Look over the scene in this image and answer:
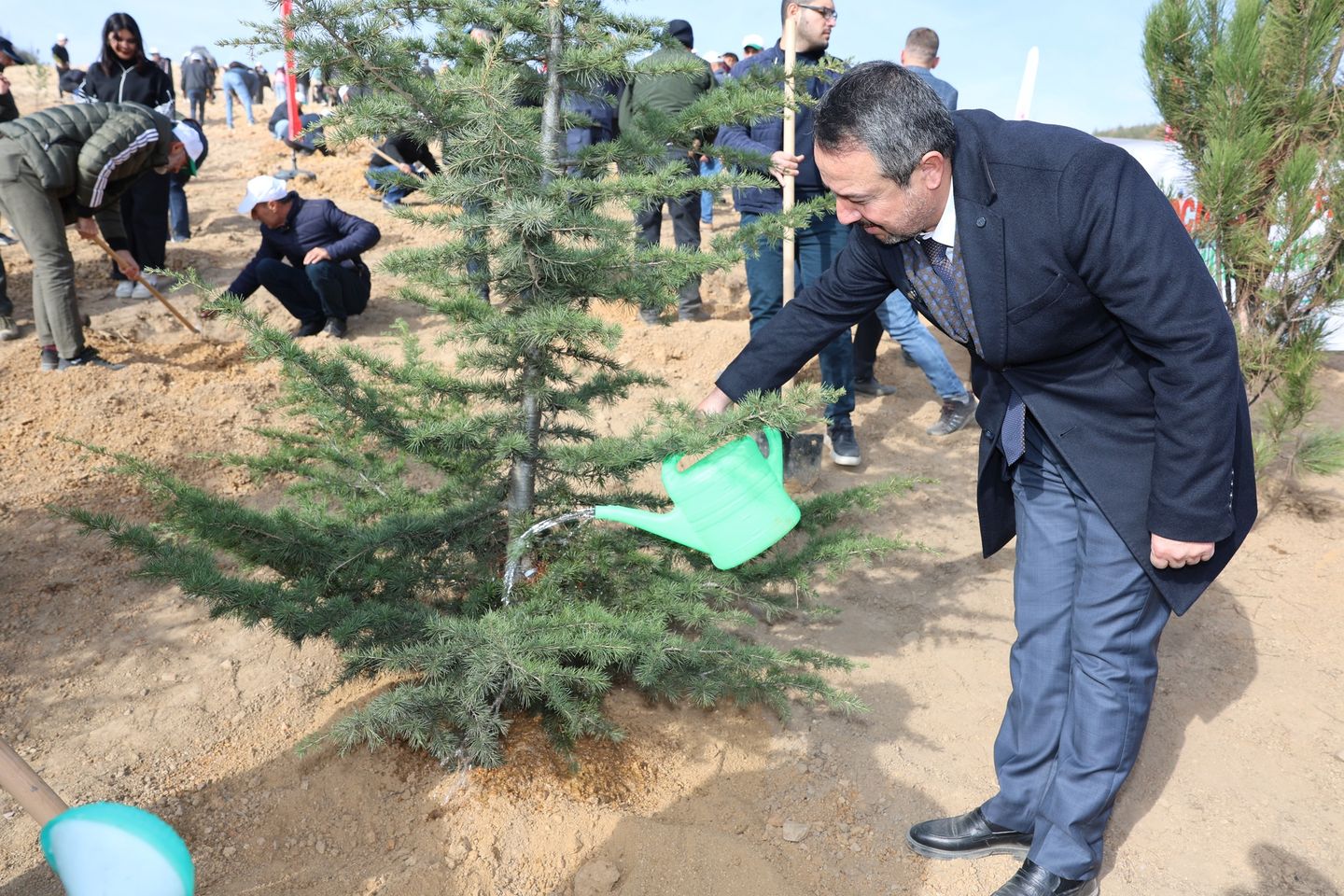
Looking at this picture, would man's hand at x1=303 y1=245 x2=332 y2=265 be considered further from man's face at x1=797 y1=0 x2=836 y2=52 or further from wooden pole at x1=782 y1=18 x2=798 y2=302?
man's face at x1=797 y1=0 x2=836 y2=52

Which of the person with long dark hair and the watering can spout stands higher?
the person with long dark hair

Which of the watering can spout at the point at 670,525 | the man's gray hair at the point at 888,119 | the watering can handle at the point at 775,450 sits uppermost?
the man's gray hair at the point at 888,119

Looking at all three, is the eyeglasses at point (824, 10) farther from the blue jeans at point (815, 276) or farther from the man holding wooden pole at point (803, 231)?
the blue jeans at point (815, 276)

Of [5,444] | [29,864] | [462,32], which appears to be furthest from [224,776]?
[5,444]

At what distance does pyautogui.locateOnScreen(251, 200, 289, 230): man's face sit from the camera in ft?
17.5

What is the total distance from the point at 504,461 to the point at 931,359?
2735 mm

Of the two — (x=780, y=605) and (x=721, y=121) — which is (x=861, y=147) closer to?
(x=721, y=121)

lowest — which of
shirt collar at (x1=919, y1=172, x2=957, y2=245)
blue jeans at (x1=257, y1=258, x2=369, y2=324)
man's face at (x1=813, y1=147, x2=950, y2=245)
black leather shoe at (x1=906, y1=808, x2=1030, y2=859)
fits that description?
black leather shoe at (x1=906, y1=808, x2=1030, y2=859)

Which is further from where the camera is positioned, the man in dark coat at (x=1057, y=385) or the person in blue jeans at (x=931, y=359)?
the person in blue jeans at (x=931, y=359)

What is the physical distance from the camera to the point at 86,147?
462cm

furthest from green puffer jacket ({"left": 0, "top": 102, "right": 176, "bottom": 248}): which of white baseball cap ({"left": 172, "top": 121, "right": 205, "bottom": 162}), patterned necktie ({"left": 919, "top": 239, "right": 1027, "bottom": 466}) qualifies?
patterned necktie ({"left": 919, "top": 239, "right": 1027, "bottom": 466})

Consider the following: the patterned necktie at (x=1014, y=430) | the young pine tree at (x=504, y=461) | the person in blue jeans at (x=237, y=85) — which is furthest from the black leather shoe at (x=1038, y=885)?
the person in blue jeans at (x=237, y=85)

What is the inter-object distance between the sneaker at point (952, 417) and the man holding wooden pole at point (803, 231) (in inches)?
26.2

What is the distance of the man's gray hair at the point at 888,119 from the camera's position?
162 centimetres
